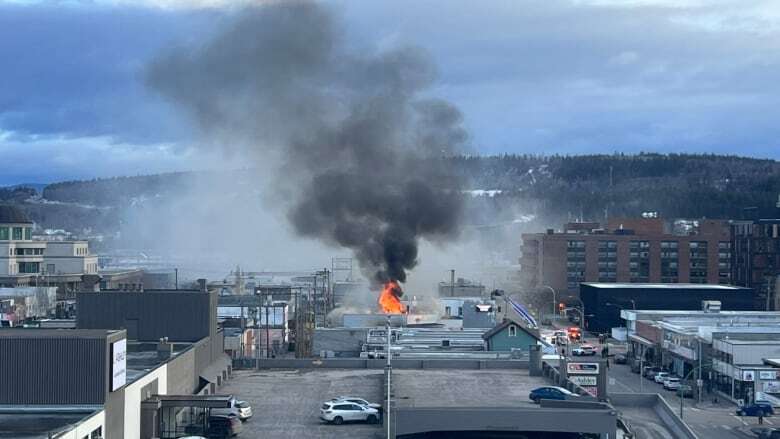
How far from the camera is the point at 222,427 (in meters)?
26.2

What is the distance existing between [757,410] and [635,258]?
56.6 m

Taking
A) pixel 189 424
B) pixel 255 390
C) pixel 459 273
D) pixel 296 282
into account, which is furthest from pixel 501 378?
pixel 459 273

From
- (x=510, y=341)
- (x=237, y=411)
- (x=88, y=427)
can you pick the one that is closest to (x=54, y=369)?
(x=88, y=427)

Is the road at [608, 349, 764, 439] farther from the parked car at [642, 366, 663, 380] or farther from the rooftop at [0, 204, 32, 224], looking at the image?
the rooftop at [0, 204, 32, 224]

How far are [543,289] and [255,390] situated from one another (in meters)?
65.8

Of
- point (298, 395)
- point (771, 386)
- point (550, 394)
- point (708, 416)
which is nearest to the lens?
point (550, 394)

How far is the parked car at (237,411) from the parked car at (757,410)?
72.5ft

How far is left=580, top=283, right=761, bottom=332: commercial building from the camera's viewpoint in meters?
79.6

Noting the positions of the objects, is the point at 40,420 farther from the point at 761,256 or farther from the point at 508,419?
the point at 761,256

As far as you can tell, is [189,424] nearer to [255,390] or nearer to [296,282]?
[255,390]

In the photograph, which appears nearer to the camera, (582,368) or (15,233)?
(582,368)

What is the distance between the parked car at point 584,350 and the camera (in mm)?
63969

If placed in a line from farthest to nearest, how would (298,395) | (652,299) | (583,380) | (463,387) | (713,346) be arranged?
(652,299), (713,346), (463,387), (583,380), (298,395)

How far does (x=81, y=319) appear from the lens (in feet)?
115
